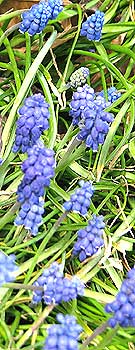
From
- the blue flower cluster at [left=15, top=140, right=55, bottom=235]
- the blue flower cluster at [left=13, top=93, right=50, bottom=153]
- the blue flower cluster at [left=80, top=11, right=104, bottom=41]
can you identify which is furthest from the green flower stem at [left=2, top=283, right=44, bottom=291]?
the blue flower cluster at [left=80, top=11, right=104, bottom=41]

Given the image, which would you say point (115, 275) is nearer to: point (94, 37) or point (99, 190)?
point (99, 190)

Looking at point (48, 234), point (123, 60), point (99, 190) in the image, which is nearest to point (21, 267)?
point (48, 234)

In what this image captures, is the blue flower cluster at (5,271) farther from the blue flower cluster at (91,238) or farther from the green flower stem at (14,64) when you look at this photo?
the green flower stem at (14,64)

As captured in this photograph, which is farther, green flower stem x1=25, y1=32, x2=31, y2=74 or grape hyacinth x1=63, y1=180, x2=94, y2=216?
green flower stem x1=25, y1=32, x2=31, y2=74

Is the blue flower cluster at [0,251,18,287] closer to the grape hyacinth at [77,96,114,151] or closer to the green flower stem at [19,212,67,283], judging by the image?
the green flower stem at [19,212,67,283]

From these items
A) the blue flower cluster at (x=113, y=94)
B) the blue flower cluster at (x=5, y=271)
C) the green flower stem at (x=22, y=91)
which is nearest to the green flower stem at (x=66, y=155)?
the green flower stem at (x=22, y=91)

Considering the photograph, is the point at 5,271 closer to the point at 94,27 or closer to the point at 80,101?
the point at 80,101
